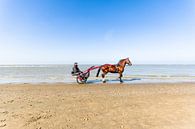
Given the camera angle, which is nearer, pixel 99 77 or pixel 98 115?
pixel 98 115

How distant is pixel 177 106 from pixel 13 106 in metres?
7.36

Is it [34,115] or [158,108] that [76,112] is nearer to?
[34,115]

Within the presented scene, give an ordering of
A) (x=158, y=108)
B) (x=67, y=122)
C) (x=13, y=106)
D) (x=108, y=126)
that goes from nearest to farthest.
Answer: (x=108, y=126) → (x=67, y=122) → (x=158, y=108) → (x=13, y=106)

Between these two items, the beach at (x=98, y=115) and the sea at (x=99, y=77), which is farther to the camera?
the sea at (x=99, y=77)

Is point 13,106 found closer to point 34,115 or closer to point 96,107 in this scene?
point 34,115

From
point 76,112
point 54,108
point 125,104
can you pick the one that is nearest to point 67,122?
point 76,112

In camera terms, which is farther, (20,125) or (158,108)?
(158,108)

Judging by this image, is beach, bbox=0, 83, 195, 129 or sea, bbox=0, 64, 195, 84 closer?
beach, bbox=0, 83, 195, 129

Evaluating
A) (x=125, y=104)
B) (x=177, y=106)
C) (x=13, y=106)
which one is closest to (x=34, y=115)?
(x=13, y=106)

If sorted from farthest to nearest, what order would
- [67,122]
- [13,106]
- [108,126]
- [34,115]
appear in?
[13,106], [34,115], [67,122], [108,126]

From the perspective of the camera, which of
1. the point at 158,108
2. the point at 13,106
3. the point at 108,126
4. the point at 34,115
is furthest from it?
the point at 13,106

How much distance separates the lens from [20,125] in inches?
263

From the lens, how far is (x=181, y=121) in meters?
6.92

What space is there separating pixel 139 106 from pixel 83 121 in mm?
3156
